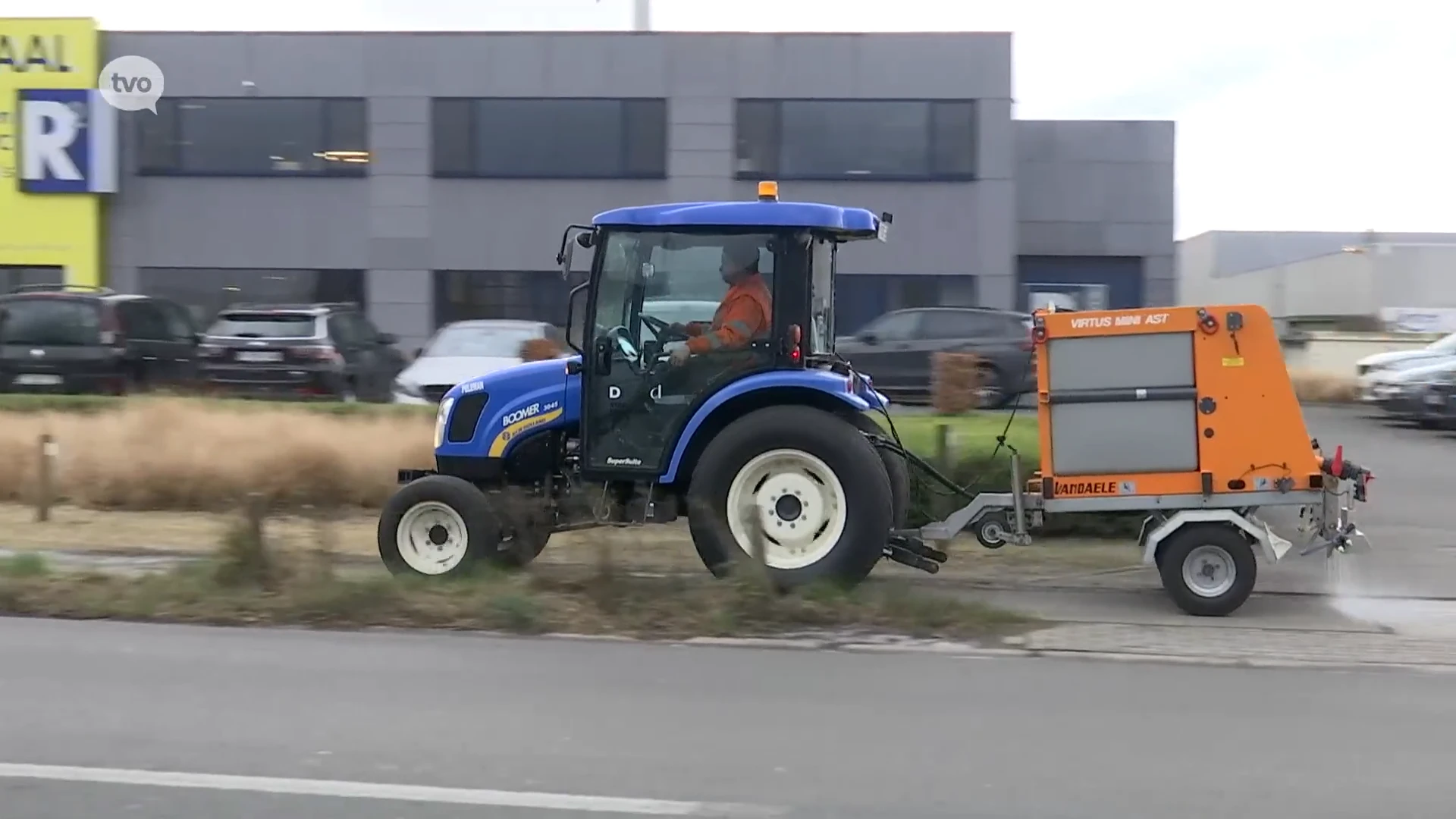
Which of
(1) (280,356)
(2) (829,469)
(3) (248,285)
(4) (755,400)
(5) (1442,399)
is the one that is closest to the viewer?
(2) (829,469)

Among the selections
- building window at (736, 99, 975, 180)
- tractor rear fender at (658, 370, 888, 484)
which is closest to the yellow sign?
building window at (736, 99, 975, 180)

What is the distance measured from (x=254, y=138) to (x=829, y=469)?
861 inches

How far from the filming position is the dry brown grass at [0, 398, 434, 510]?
42.0 feet

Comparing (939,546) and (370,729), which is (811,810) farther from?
(939,546)

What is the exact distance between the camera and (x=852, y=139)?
27188mm

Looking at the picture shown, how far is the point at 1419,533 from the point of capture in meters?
12.1

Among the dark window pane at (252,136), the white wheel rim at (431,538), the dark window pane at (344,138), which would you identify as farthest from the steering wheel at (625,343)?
the dark window pane at (252,136)

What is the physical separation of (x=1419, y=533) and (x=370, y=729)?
9381 millimetres

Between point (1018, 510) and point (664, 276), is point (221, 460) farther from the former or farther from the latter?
point (1018, 510)

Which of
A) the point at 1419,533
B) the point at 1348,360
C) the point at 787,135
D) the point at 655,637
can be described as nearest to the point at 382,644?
the point at 655,637

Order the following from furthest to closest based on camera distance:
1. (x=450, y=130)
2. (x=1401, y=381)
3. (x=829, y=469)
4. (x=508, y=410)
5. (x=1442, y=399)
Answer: (x=450, y=130) < (x=1401, y=381) < (x=1442, y=399) < (x=508, y=410) < (x=829, y=469)

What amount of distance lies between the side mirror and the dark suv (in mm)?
9904

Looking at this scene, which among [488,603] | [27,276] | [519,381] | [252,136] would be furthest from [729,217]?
[27,276]

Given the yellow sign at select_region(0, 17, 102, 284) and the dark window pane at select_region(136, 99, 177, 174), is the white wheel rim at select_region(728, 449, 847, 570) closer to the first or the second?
the dark window pane at select_region(136, 99, 177, 174)
